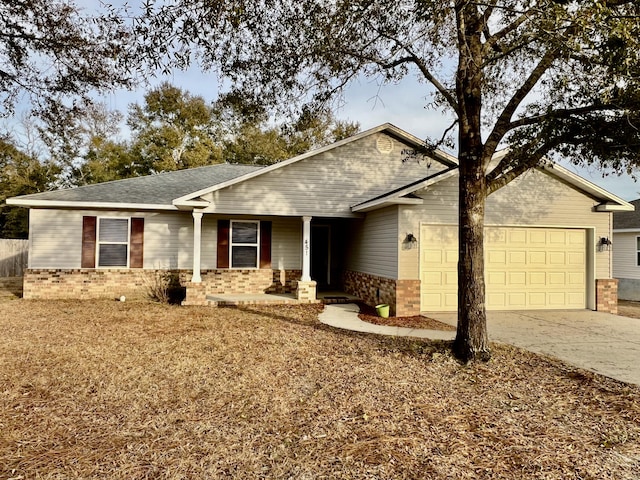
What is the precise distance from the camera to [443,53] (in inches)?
296

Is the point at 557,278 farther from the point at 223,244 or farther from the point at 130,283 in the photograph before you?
the point at 130,283

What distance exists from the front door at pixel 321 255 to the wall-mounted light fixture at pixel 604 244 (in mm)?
8150

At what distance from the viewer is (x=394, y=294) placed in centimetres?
967

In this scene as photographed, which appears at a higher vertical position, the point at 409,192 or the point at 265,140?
the point at 265,140

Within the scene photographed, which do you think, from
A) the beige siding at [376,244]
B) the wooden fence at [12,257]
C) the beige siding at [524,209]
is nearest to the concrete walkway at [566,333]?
the beige siding at [376,244]

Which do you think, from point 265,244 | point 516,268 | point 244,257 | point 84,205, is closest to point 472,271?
point 516,268

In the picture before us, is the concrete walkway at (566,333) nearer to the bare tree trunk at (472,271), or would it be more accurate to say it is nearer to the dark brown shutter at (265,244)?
the bare tree trunk at (472,271)

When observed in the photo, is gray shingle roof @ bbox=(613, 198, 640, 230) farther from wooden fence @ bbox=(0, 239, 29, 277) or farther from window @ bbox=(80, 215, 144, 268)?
wooden fence @ bbox=(0, 239, 29, 277)

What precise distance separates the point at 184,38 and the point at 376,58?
3.28m

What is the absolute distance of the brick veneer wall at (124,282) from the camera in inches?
453

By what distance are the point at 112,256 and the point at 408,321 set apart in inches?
350

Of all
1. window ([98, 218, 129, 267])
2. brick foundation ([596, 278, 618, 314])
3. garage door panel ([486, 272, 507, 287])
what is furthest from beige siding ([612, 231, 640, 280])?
window ([98, 218, 129, 267])

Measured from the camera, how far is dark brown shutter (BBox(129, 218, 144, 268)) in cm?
1206

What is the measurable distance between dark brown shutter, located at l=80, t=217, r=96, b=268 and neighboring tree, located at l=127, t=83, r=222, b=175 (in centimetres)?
1560
